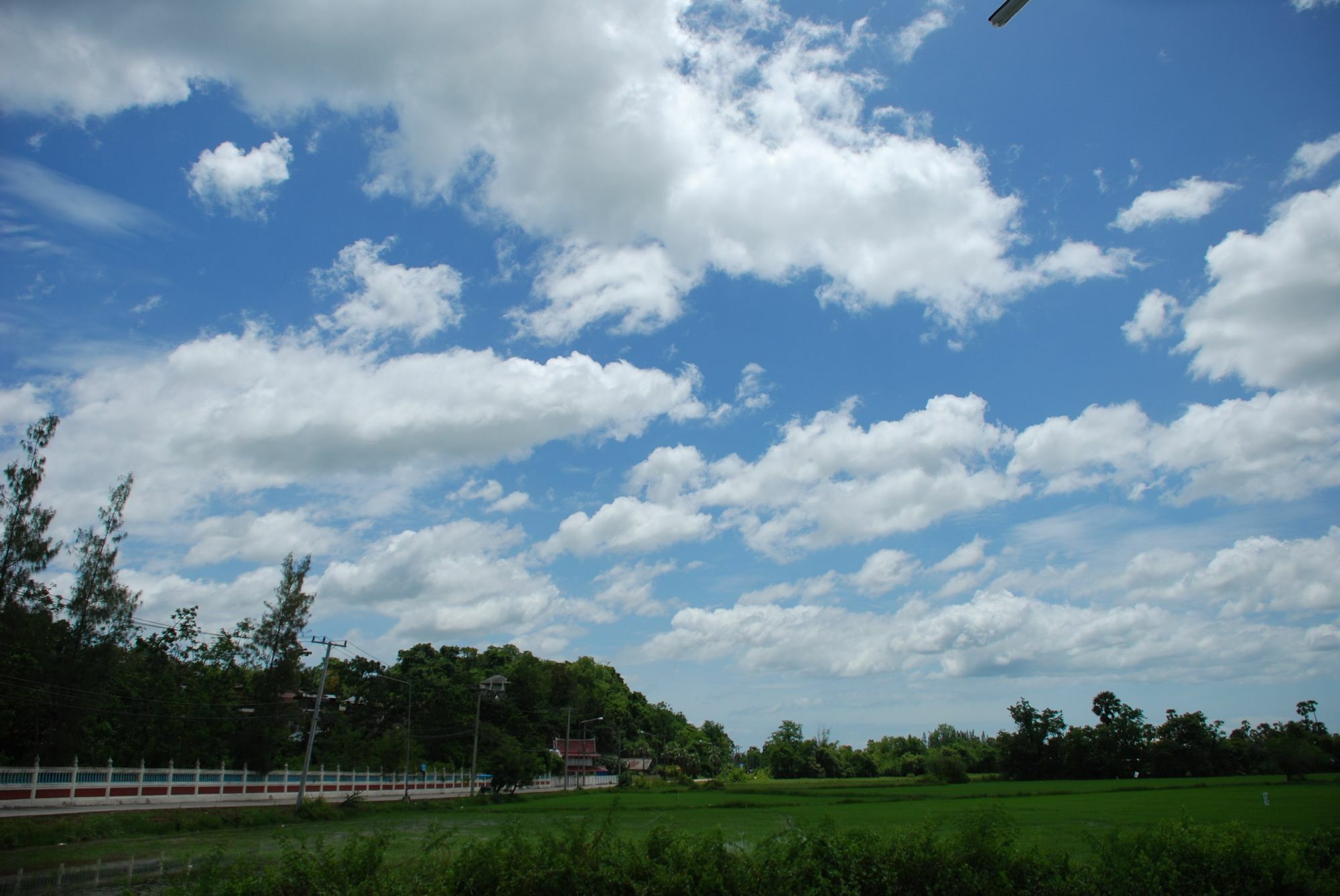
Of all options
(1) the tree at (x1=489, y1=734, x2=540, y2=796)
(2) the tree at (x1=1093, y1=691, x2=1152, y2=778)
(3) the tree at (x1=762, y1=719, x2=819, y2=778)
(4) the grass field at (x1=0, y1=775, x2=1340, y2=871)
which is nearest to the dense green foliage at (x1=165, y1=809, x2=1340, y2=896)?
(4) the grass field at (x1=0, y1=775, x2=1340, y2=871)

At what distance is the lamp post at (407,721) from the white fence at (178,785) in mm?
856

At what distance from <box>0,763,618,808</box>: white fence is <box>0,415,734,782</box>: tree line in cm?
107

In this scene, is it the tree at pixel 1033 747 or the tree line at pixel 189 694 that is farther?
the tree at pixel 1033 747

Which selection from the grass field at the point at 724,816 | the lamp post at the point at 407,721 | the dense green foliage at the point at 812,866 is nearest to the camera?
the dense green foliage at the point at 812,866

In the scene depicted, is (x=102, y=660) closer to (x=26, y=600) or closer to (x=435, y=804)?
(x=26, y=600)

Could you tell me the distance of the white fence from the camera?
1113 inches

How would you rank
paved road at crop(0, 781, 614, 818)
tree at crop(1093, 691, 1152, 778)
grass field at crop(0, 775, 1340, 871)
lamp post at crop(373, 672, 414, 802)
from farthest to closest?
tree at crop(1093, 691, 1152, 778)
lamp post at crop(373, 672, 414, 802)
paved road at crop(0, 781, 614, 818)
grass field at crop(0, 775, 1340, 871)

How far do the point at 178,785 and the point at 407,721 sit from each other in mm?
32160

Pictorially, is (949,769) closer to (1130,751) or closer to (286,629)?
(1130,751)

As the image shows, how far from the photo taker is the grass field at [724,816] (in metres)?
20.6

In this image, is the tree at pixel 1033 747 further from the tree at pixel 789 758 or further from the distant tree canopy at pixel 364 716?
the tree at pixel 789 758

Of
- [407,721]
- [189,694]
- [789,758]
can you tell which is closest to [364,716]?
[407,721]

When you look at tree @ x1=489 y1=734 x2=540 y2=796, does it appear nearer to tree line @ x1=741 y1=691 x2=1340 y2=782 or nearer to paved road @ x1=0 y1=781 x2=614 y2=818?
paved road @ x1=0 y1=781 x2=614 y2=818

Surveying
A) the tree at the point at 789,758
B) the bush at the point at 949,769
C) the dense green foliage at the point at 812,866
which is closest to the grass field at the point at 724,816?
the dense green foliage at the point at 812,866
